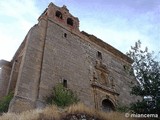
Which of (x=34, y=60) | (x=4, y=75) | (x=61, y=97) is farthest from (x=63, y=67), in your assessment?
(x=4, y=75)

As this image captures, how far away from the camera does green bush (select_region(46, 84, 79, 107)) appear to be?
13.5 metres

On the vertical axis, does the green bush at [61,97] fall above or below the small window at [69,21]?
below

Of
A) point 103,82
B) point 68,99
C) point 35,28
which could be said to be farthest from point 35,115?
point 103,82

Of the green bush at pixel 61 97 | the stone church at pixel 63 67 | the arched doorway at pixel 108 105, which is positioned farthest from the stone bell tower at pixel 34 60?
Answer: the arched doorway at pixel 108 105

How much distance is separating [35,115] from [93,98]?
8285 millimetres

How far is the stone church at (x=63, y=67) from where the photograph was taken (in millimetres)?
13930

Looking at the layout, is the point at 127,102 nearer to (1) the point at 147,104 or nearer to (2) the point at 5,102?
(1) the point at 147,104

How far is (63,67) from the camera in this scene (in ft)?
53.8

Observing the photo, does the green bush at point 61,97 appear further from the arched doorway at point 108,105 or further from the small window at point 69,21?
the small window at point 69,21

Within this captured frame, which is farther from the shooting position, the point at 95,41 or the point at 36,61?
the point at 95,41

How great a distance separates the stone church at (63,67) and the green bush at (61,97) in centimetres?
40

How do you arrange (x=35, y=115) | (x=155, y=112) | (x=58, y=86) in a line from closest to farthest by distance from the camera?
(x=35, y=115) → (x=155, y=112) → (x=58, y=86)

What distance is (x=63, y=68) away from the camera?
16328mm

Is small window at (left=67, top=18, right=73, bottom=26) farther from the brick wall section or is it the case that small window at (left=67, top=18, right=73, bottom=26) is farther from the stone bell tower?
the brick wall section
